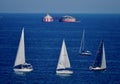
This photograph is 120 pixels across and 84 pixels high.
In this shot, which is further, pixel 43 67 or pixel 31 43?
pixel 31 43

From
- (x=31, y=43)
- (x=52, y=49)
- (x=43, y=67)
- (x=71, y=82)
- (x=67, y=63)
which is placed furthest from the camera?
(x=31, y=43)

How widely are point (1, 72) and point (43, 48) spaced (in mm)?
50339

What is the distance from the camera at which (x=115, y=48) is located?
172875mm

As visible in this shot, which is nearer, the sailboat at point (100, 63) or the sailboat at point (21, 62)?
the sailboat at point (21, 62)

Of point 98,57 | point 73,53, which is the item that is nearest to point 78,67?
point 98,57

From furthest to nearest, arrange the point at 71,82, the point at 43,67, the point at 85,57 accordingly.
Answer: the point at 85,57 < the point at 43,67 < the point at 71,82

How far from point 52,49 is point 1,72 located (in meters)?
46.9

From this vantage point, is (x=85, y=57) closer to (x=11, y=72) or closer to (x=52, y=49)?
(x=52, y=49)

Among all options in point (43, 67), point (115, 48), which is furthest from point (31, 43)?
point (43, 67)

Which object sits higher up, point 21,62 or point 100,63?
point 21,62

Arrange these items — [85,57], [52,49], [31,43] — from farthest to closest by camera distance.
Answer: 1. [31,43]
2. [52,49]
3. [85,57]

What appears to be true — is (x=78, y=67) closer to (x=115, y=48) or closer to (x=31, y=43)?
(x=115, y=48)

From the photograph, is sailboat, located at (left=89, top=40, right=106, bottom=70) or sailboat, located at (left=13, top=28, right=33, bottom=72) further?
sailboat, located at (left=89, top=40, right=106, bottom=70)

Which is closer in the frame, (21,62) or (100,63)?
(21,62)
